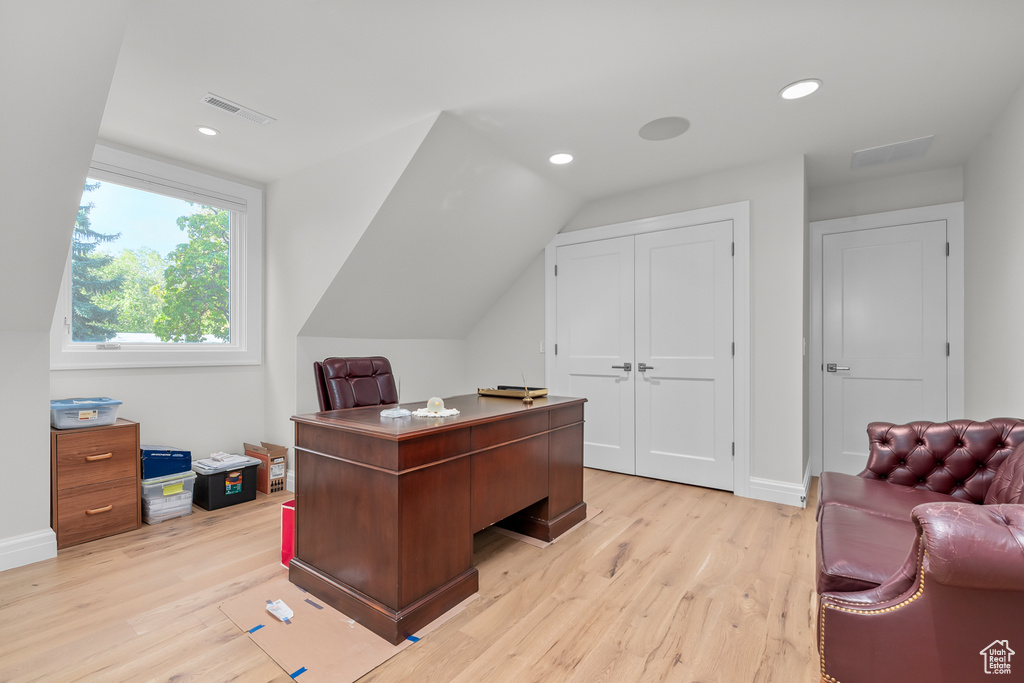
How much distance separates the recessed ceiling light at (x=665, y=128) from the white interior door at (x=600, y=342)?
1.10m

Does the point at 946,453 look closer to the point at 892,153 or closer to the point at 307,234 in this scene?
the point at 892,153

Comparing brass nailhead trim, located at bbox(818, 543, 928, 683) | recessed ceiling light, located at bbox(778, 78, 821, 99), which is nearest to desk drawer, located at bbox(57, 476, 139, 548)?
brass nailhead trim, located at bbox(818, 543, 928, 683)

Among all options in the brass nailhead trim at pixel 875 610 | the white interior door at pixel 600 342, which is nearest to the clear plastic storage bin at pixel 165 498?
the white interior door at pixel 600 342

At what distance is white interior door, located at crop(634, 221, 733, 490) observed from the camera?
3637 millimetres

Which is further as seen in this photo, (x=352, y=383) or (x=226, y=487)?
(x=226, y=487)

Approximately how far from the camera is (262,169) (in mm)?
3656

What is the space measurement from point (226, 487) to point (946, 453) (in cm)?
420

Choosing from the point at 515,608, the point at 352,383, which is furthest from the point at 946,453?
the point at 352,383

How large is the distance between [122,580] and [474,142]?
10.2ft

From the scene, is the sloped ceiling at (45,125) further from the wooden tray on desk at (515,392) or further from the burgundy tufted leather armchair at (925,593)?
the burgundy tufted leather armchair at (925,593)

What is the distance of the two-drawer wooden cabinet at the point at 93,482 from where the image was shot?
2602 millimetres

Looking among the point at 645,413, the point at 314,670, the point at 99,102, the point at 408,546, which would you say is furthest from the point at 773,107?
the point at 314,670

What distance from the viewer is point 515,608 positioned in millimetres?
2025

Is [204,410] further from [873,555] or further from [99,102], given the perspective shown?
[873,555]
